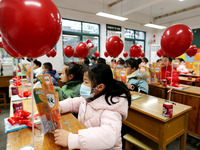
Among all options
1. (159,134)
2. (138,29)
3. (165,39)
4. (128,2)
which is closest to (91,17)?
(128,2)

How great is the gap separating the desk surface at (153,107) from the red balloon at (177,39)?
70 centimetres

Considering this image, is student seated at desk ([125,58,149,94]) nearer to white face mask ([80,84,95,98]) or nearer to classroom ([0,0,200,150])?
classroom ([0,0,200,150])

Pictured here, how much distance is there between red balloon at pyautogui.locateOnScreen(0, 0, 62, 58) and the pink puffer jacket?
0.57 m

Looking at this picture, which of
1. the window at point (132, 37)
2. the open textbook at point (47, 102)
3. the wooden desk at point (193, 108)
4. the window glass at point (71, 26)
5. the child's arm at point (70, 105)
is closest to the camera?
the open textbook at point (47, 102)

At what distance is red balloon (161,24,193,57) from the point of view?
5.19ft

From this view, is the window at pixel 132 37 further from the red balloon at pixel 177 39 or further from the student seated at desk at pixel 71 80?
the student seated at desk at pixel 71 80

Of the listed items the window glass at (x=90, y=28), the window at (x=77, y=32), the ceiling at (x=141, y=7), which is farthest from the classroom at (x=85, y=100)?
the window glass at (x=90, y=28)

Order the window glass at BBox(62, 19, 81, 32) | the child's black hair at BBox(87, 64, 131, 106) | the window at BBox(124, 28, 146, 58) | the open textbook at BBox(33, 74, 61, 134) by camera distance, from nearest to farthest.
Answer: the open textbook at BBox(33, 74, 61, 134) < the child's black hair at BBox(87, 64, 131, 106) < the window glass at BBox(62, 19, 81, 32) < the window at BBox(124, 28, 146, 58)

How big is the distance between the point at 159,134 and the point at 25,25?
1.62 meters

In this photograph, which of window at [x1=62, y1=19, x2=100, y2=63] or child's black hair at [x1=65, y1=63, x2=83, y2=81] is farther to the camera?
window at [x1=62, y1=19, x2=100, y2=63]

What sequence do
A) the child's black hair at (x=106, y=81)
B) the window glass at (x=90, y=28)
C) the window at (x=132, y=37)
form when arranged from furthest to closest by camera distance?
1. the window at (x=132, y=37)
2. the window glass at (x=90, y=28)
3. the child's black hair at (x=106, y=81)

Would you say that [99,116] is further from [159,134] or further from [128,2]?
[128,2]

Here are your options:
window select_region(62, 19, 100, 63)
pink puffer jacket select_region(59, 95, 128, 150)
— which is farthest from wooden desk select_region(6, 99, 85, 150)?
window select_region(62, 19, 100, 63)

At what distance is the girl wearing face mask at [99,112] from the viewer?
780mm
